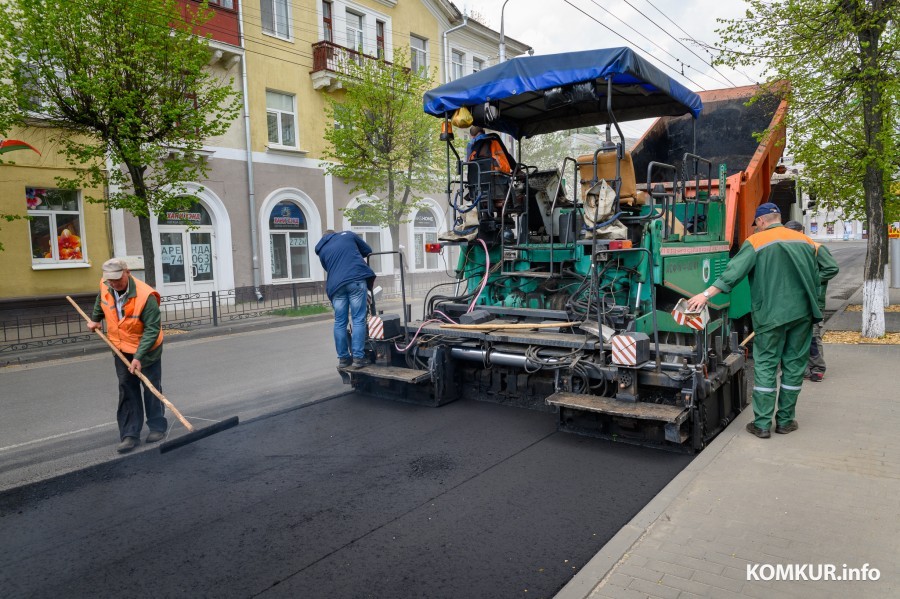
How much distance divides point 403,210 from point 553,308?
514 inches

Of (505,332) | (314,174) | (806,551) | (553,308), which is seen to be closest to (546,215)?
(553,308)

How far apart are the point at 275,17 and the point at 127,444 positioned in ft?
56.6

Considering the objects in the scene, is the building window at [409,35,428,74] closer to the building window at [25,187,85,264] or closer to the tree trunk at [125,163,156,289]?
the building window at [25,187,85,264]

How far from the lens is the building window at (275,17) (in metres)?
19.1

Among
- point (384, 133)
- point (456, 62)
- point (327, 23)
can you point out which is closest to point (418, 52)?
point (456, 62)

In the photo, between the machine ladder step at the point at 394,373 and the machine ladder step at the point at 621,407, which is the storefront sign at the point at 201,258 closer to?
the machine ladder step at the point at 394,373

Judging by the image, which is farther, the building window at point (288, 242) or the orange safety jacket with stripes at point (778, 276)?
the building window at point (288, 242)

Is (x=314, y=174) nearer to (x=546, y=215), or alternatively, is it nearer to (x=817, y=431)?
(x=546, y=215)

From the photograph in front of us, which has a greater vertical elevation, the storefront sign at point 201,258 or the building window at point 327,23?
the building window at point 327,23

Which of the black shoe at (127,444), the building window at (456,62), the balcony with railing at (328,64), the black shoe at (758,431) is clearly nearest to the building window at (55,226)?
the balcony with railing at (328,64)

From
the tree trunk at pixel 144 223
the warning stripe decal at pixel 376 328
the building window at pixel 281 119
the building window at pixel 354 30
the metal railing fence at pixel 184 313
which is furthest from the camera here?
the building window at pixel 354 30

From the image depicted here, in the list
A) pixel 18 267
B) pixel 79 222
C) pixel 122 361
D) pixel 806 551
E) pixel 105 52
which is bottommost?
pixel 806 551

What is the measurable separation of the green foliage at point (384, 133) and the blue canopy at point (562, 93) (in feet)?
32.4

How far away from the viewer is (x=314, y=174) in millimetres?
20578
